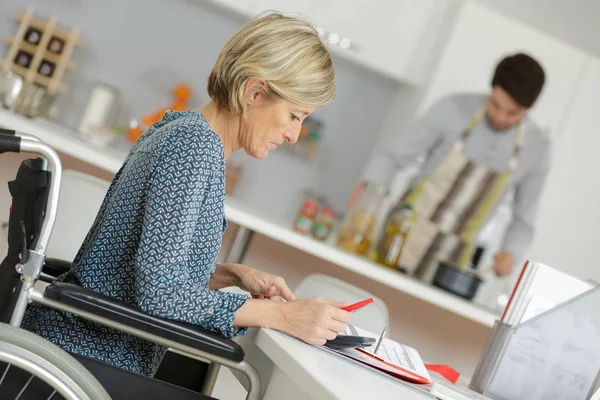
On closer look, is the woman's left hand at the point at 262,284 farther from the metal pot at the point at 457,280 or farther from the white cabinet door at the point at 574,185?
the white cabinet door at the point at 574,185

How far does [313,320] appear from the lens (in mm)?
1167

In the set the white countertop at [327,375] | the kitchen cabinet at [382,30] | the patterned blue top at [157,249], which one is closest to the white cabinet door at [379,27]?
the kitchen cabinet at [382,30]

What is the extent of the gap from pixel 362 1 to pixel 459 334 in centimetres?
167

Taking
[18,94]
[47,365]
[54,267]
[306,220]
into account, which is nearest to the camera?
[47,365]

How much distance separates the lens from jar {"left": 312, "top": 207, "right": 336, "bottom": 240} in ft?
11.2

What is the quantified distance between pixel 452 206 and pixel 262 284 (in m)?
2.25

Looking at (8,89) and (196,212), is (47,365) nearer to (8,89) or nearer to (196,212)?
(196,212)

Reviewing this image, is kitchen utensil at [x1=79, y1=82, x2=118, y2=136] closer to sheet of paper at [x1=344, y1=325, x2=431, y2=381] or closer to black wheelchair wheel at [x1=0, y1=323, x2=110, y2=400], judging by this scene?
sheet of paper at [x1=344, y1=325, x2=431, y2=381]

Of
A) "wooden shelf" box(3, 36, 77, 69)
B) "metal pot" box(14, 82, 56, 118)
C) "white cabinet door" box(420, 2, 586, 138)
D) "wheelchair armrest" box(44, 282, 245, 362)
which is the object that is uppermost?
"white cabinet door" box(420, 2, 586, 138)

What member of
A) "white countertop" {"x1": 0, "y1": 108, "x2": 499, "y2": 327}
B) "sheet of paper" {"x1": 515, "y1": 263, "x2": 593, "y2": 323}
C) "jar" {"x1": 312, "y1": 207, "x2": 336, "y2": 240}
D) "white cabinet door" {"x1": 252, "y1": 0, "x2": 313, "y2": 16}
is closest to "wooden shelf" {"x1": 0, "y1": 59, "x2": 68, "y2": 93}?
"white cabinet door" {"x1": 252, "y1": 0, "x2": 313, "y2": 16}

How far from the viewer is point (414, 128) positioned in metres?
3.34

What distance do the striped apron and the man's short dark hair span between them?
0.29m

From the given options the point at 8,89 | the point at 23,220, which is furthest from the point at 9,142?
the point at 8,89

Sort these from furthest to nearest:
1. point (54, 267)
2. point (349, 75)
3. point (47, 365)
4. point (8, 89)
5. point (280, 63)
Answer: point (349, 75)
point (8, 89)
point (54, 267)
point (280, 63)
point (47, 365)
